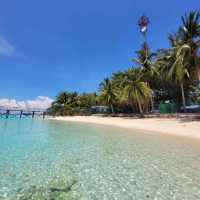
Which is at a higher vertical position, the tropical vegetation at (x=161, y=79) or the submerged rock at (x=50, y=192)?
the tropical vegetation at (x=161, y=79)

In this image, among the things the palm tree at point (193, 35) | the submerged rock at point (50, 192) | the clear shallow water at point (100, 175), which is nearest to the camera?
the submerged rock at point (50, 192)

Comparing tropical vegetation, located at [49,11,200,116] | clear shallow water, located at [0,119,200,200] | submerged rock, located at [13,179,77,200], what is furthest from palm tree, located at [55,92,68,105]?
submerged rock, located at [13,179,77,200]

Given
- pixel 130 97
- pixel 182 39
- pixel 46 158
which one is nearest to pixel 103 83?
pixel 130 97

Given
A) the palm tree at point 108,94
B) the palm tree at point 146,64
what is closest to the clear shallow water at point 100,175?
the palm tree at point 146,64

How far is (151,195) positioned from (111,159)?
330cm

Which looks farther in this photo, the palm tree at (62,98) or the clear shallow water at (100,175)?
the palm tree at (62,98)

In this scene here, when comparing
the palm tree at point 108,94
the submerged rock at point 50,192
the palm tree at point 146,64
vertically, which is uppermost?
the palm tree at point 146,64

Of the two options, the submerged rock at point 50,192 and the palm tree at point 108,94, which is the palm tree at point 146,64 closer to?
the palm tree at point 108,94

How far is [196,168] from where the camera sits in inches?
239

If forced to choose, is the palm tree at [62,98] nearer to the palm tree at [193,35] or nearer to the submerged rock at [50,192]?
the palm tree at [193,35]

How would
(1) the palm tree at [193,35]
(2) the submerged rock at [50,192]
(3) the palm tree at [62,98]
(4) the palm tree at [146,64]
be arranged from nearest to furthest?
(2) the submerged rock at [50,192] → (1) the palm tree at [193,35] → (4) the palm tree at [146,64] → (3) the palm tree at [62,98]

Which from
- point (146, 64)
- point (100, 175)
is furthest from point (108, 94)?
point (100, 175)

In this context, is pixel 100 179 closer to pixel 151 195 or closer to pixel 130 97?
pixel 151 195

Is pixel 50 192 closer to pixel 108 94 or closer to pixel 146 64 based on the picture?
pixel 146 64
